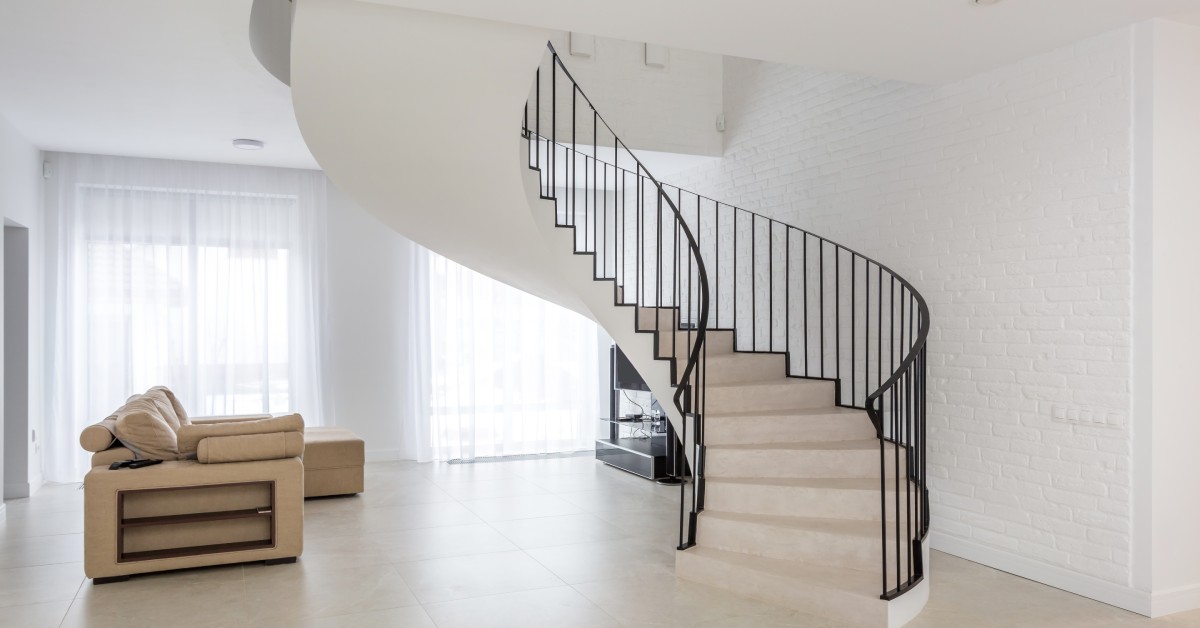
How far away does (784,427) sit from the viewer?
523 cm

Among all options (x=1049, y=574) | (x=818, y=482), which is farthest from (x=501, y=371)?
(x=1049, y=574)

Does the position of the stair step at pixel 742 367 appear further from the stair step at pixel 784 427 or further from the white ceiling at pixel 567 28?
the white ceiling at pixel 567 28

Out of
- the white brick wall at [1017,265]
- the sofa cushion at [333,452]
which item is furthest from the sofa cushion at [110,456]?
the white brick wall at [1017,265]

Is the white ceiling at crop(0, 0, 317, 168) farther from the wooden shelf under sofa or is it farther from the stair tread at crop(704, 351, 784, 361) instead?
the stair tread at crop(704, 351, 784, 361)

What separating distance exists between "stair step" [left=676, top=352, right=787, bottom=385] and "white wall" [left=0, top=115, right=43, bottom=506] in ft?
16.9

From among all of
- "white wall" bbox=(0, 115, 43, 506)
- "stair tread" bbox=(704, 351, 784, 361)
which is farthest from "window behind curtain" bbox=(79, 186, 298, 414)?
"stair tread" bbox=(704, 351, 784, 361)

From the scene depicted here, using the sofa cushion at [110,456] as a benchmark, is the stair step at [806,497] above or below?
below

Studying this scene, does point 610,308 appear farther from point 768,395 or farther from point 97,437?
point 97,437

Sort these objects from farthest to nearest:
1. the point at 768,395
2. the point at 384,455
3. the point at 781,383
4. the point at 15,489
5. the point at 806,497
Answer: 1. the point at 384,455
2. the point at 15,489
3. the point at 781,383
4. the point at 768,395
5. the point at 806,497

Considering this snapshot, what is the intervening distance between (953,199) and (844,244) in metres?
0.99

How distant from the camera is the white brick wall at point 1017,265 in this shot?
4285mm

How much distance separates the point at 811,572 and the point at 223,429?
3.26m

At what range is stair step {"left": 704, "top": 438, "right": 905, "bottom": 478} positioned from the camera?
490 cm

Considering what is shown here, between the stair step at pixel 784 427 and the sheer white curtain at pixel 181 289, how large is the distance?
481cm
